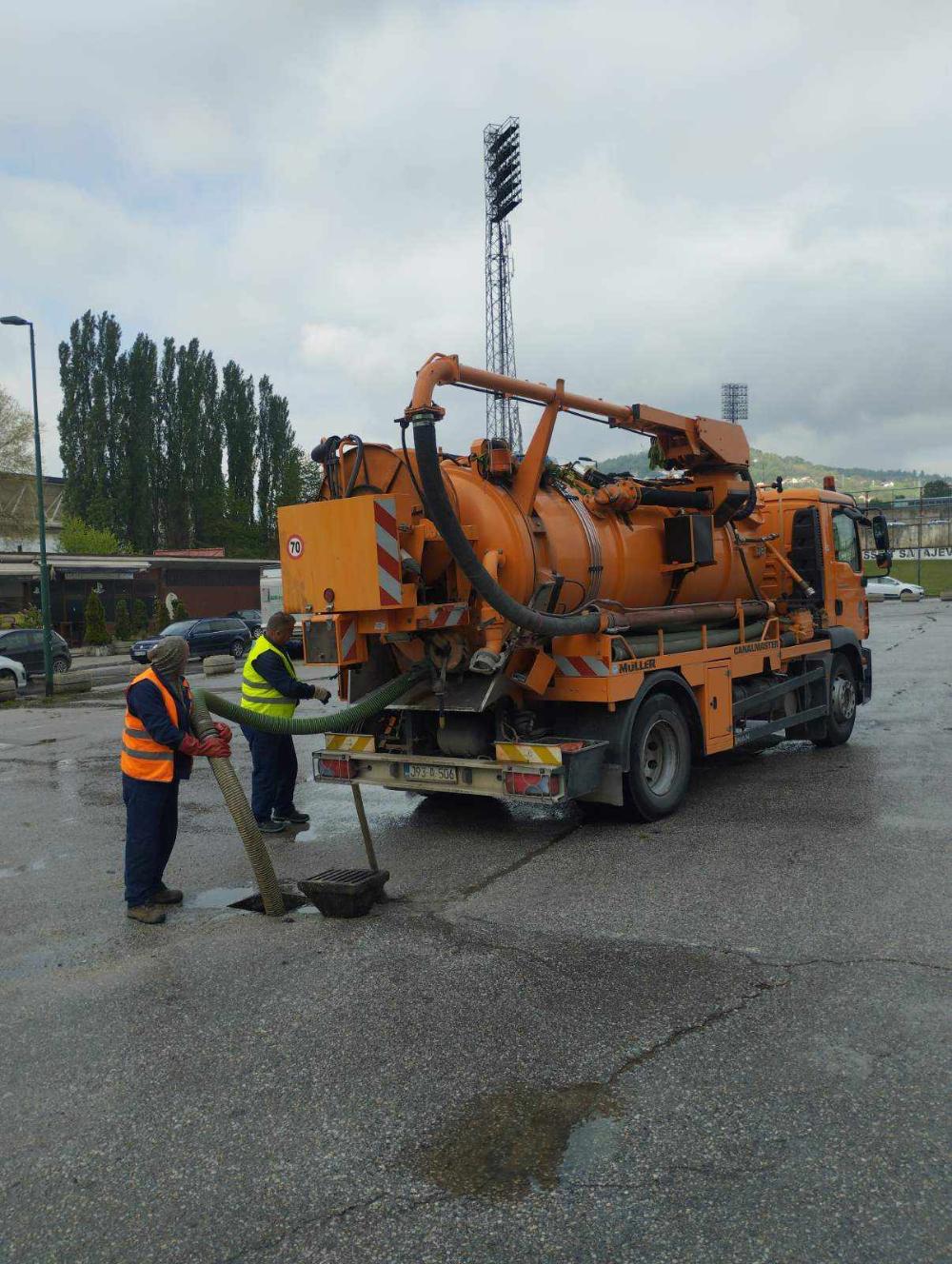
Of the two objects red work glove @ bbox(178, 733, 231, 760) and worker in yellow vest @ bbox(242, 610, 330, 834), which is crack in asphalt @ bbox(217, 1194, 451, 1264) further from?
worker in yellow vest @ bbox(242, 610, 330, 834)

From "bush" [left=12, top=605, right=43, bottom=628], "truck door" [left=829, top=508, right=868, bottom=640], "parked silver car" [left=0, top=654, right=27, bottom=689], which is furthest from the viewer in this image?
"bush" [left=12, top=605, right=43, bottom=628]

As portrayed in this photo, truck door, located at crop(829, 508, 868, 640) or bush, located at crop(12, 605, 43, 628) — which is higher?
truck door, located at crop(829, 508, 868, 640)

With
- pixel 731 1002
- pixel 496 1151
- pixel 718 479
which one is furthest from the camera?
pixel 718 479

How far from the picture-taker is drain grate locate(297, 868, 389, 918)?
17.6ft

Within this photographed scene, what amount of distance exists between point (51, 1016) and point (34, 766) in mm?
7847

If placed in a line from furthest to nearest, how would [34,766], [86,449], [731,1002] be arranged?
[86,449], [34,766], [731,1002]

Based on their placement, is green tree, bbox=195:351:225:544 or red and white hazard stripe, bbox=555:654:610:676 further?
green tree, bbox=195:351:225:544

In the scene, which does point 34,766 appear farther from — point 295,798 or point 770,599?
point 770,599

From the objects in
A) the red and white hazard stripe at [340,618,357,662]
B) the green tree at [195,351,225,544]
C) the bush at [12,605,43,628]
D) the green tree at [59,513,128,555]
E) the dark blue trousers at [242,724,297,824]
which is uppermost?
the green tree at [195,351,225,544]

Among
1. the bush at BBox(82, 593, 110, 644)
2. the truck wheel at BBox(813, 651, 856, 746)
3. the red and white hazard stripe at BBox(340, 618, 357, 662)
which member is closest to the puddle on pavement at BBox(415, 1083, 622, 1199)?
the red and white hazard stripe at BBox(340, 618, 357, 662)

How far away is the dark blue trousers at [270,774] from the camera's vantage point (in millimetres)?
7676

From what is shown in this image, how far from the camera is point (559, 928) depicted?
5188 millimetres

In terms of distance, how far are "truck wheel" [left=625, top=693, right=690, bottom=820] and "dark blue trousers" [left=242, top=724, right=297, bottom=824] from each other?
8.58 feet

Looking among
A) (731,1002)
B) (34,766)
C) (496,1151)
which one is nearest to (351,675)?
(731,1002)
